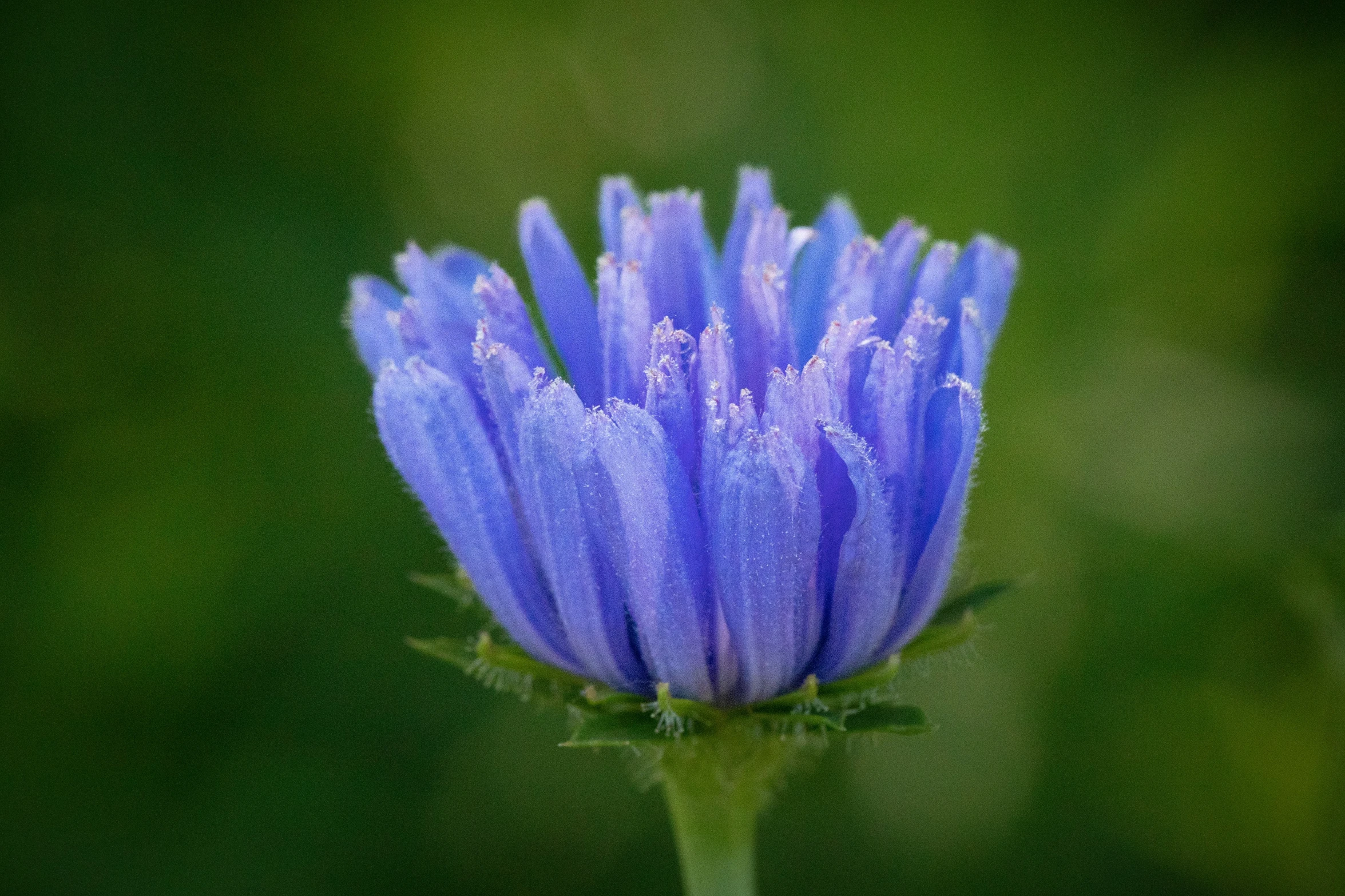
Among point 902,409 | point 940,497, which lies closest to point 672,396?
point 902,409

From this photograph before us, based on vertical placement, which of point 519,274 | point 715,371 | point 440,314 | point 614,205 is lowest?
point 715,371

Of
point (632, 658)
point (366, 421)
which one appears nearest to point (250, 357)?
point (366, 421)

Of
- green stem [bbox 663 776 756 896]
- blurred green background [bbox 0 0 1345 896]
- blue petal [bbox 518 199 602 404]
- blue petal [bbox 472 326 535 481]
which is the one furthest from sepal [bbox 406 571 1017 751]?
blurred green background [bbox 0 0 1345 896]

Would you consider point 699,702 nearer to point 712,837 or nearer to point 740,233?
point 712,837

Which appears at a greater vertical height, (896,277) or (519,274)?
(519,274)

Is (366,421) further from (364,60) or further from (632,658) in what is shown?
(632,658)

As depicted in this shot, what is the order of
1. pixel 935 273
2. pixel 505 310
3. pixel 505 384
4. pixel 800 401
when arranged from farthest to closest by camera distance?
pixel 935 273 → pixel 505 310 → pixel 505 384 → pixel 800 401

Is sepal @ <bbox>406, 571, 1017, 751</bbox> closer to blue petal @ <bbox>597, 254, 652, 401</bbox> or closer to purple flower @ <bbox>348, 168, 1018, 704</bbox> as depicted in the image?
purple flower @ <bbox>348, 168, 1018, 704</bbox>
